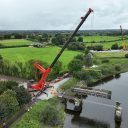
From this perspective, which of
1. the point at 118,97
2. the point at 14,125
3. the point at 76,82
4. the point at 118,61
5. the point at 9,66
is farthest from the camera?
the point at 118,61

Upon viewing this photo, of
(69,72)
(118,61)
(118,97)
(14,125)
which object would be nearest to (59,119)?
(14,125)

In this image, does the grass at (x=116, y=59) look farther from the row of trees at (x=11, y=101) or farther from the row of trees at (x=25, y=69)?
the row of trees at (x=11, y=101)

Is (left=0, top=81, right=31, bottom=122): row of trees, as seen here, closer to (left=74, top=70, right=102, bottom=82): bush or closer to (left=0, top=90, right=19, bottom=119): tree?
(left=0, top=90, right=19, bottom=119): tree

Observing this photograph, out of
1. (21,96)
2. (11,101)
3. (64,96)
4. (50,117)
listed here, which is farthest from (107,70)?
(11,101)

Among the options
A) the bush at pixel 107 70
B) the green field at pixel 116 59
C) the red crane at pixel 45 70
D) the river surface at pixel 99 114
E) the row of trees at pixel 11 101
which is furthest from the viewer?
the green field at pixel 116 59

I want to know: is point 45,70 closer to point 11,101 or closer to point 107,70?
point 11,101

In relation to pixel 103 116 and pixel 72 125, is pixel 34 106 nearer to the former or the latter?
pixel 72 125

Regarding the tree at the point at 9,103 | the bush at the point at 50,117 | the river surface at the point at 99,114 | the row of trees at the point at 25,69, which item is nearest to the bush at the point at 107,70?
the row of trees at the point at 25,69

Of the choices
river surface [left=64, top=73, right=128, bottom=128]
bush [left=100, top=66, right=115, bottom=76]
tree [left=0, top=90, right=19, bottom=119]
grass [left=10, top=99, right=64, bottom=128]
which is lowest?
river surface [left=64, top=73, right=128, bottom=128]

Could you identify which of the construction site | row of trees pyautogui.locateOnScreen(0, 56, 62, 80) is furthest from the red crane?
row of trees pyautogui.locateOnScreen(0, 56, 62, 80)

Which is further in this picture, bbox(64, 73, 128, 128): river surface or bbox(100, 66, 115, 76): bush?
bbox(100, 66, 115, 76): bush

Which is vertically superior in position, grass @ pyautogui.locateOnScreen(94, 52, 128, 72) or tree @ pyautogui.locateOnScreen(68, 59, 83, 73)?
tree @ pyautogui.locateOnScreen(68, 59, 83, 73)
